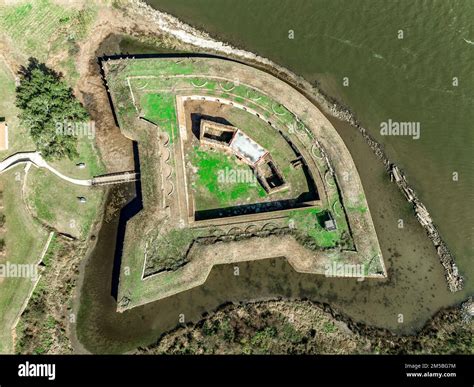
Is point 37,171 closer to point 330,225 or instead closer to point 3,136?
point 3,136

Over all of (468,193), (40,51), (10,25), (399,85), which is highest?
(10,25)

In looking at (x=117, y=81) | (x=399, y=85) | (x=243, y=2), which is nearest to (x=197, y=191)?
(x=117, y=81)

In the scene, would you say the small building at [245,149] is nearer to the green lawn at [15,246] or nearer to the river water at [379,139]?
the river water at [379,139]

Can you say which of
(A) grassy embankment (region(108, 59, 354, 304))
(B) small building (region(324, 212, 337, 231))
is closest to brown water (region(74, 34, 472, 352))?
(B) small building (region(324, 212, 337, 231))

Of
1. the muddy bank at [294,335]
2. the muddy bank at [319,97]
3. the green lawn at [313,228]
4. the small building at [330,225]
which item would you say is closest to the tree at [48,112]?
the muddy bank at [319,97]
